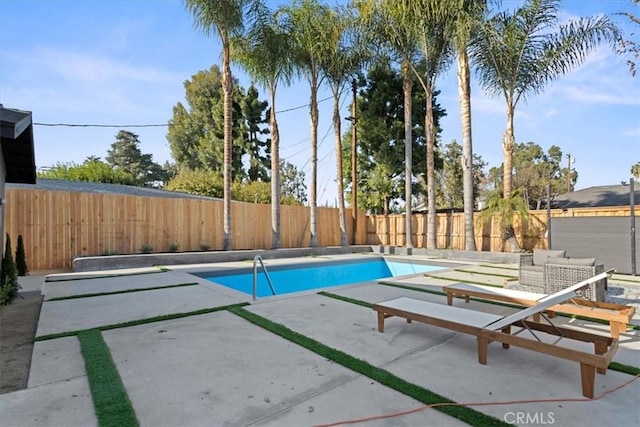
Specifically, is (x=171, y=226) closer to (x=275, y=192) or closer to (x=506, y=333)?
(x=275, y=192)

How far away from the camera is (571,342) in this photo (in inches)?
144

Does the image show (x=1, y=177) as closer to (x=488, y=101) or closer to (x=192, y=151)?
(x=488, y=101)

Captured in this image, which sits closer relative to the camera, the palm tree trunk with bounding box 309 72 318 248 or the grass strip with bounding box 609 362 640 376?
the grass strip with bounding box 609 362 640 376

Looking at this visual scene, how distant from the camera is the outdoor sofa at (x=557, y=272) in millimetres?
5387

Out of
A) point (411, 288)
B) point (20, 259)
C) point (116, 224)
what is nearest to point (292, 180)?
point (116, 224)

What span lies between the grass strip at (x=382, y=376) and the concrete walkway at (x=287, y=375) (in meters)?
0.07

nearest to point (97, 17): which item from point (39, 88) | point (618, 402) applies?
point (39, 88)

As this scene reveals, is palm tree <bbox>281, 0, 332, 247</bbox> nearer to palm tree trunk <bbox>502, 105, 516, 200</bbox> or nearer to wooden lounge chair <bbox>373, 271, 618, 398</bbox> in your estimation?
palm tree trunk <bbox>502, 105, 516, 200</bbox>

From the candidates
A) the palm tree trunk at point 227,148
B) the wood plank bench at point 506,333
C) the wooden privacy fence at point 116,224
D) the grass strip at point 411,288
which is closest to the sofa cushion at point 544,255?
the grass strip at point 411,288

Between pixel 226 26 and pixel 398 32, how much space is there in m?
6.45

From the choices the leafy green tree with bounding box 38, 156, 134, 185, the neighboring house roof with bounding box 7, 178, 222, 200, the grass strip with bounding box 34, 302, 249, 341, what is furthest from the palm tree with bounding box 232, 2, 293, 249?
the leafy green tree with bounding box 38, 156, 134, 185

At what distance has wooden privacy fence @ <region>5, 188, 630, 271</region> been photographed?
29.9ft

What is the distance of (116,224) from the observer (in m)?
10.4

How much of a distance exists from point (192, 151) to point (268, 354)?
2923 centimetres
